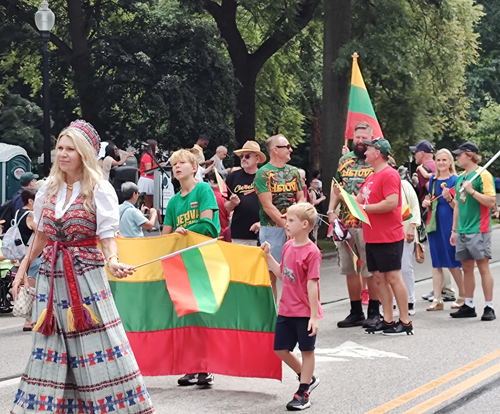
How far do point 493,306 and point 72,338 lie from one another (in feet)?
22.7

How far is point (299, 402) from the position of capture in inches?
261

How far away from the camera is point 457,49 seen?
2706 centimetres

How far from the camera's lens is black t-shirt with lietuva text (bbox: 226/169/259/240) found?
32.6ft

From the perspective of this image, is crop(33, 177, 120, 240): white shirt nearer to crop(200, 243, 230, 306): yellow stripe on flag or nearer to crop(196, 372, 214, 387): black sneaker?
crop(200, 243, 230, 306): yellow stripe on flag

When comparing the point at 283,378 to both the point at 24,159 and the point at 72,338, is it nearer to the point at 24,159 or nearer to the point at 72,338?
the point at 72,338

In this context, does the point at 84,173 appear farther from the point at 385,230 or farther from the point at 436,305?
the point at 436,305

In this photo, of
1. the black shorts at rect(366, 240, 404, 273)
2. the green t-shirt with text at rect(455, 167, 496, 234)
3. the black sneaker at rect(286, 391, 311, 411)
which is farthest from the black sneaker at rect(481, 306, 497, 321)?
the black sneaker at rect(286, 391, 311, 411)

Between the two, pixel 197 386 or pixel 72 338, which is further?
pixel 197 386

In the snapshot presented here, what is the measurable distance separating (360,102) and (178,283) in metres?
6.56

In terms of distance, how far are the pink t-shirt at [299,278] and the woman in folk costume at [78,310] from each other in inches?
60.3

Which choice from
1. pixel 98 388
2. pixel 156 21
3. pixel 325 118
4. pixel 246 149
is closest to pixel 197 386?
pixel 98 388

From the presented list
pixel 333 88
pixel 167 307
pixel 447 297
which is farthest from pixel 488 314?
pixel 333 88

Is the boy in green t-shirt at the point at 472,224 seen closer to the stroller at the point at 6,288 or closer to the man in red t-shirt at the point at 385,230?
the man in red t-shirt at the point at 385,230

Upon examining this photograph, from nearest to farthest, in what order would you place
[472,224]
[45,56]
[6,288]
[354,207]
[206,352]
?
[206,352]
[354,207]
[472,224]
[6,288]
[45,56]
